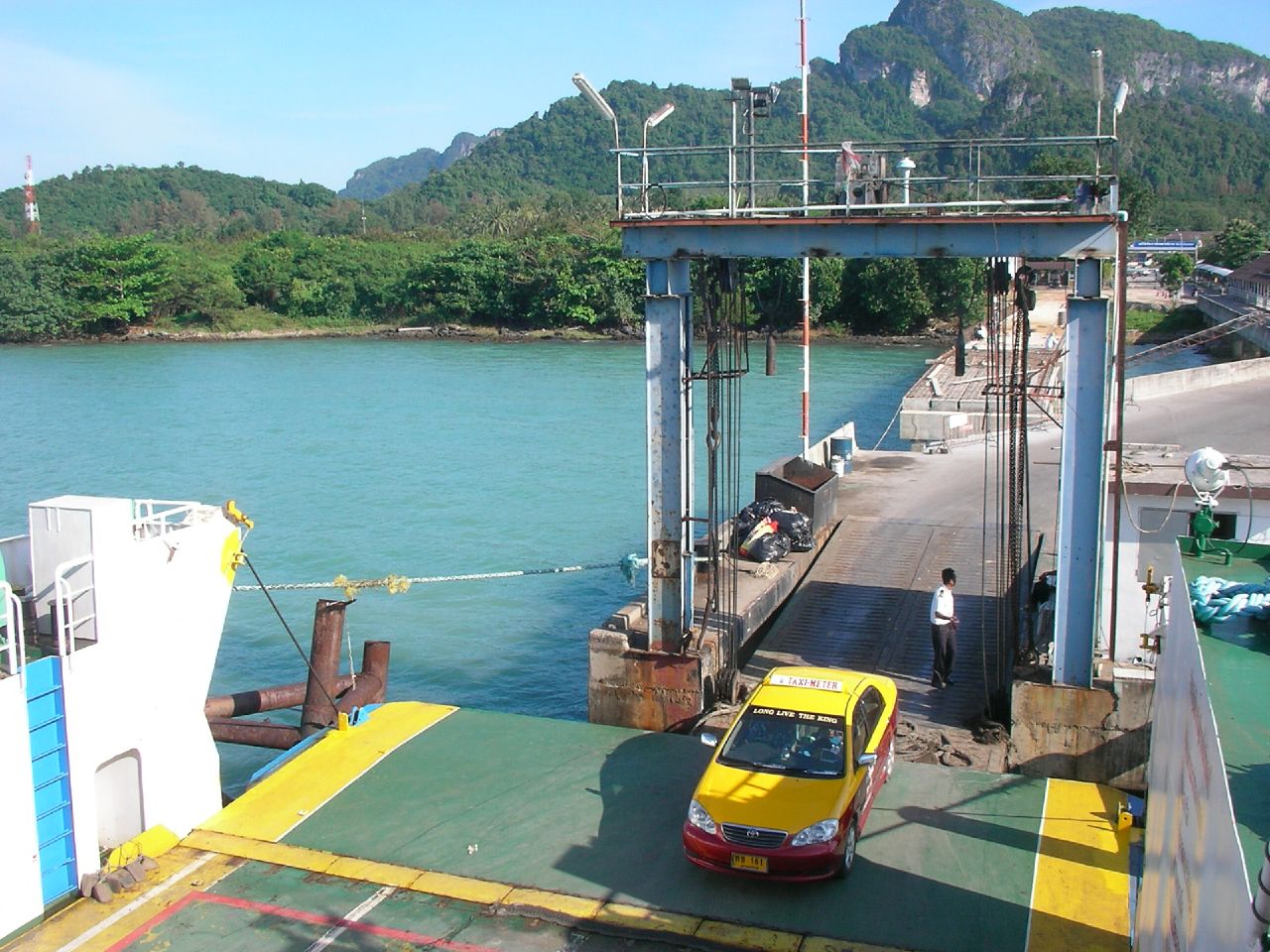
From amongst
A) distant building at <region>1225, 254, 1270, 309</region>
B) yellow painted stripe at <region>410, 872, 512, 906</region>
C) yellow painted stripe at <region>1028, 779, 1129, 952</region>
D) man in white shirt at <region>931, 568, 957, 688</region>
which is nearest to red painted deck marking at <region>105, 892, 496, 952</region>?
yellow painted stripe at <region>410, 872, 512, 906</region>

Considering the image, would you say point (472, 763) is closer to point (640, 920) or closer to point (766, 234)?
point (640, 920)

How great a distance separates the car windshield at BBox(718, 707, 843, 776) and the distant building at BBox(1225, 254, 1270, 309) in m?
53.2

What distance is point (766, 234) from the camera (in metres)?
12.0

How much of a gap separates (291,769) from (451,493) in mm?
20946

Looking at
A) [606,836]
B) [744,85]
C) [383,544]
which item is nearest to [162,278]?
[383,544]

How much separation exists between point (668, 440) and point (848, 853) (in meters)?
4.72

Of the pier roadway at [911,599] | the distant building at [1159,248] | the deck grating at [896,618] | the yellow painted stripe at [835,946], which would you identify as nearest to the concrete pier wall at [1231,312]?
the distant building at [1159,248]

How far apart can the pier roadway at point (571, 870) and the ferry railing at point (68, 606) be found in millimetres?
2052

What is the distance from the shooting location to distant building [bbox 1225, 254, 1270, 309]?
58.6 metres

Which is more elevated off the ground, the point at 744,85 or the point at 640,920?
the point at 744,85

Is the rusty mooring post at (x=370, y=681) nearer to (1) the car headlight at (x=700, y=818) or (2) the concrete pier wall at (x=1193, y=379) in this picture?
(1) the car headlight at (x=700, y=818)

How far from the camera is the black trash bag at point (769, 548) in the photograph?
17.6 meters

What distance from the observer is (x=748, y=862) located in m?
9.10

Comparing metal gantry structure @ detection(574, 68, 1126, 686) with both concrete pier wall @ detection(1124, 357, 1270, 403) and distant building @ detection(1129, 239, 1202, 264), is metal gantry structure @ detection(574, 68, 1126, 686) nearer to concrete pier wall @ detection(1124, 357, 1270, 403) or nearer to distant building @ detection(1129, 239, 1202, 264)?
concrete pier wall @ detection(1124, 357, 1270, 403)
